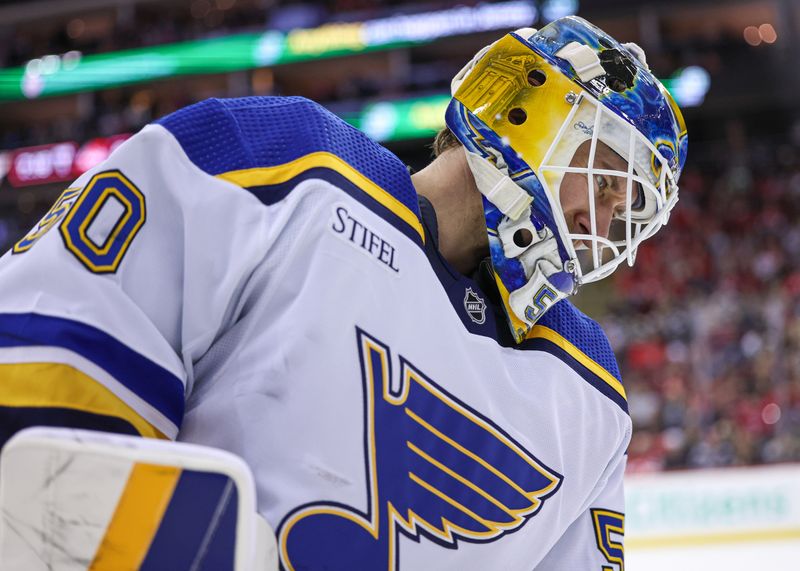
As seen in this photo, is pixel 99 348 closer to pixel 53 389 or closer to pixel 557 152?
pixel 53 389

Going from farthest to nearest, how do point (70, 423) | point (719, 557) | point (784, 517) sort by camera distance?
point (784, 517) → point (719, 557) → point (70, 423)

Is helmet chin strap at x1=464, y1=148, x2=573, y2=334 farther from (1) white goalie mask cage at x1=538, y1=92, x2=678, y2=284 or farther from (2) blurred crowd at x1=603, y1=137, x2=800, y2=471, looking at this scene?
(2) blurred crowd at x1=603, y1=137, x2=800, y2=471

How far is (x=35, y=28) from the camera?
12297 mm

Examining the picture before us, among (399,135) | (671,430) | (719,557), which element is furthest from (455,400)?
(399,135)

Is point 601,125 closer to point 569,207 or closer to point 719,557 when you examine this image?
point 569,207

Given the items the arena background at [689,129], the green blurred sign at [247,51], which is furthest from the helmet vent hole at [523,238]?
the green blurred sign at [247,51]

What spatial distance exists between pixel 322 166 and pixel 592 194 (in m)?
0.38

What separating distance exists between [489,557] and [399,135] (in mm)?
8066

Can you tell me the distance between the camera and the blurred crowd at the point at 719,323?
19.2 ft

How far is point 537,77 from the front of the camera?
4.22ft

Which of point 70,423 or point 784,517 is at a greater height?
point 70,423

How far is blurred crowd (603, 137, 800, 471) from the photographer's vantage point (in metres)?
5.86

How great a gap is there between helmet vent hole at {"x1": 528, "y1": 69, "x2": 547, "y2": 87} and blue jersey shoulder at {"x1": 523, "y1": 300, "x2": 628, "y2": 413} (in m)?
0.34

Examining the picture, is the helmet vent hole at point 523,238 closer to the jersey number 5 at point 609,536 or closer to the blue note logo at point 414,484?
the blue note logo at point 414,484
